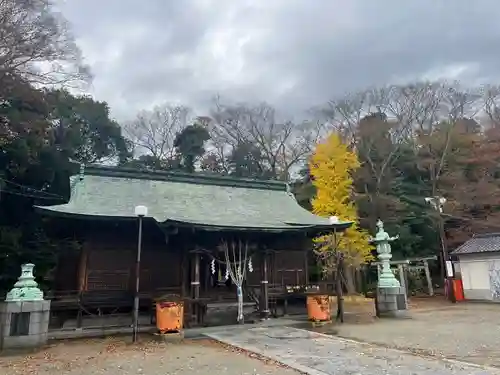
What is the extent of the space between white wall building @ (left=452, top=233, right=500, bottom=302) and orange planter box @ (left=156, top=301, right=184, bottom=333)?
53.2ft

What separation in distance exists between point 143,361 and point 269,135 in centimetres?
2404

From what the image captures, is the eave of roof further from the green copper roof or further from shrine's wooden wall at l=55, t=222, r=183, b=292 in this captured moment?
shrine's wooden wall at l=55, t=222, r=183, b=292

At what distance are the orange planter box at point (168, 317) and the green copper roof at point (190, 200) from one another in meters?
2.12

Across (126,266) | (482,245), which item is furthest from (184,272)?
(482,245)

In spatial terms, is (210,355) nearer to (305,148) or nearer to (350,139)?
(350,139)

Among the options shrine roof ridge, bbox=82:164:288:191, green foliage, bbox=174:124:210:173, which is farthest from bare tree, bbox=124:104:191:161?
shrine roof ridge, bbox=82:164:288:191

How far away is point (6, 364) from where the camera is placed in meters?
7.03

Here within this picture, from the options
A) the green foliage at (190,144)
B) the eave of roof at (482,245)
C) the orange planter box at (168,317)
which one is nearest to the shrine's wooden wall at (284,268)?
the orange planter box at (168,317)

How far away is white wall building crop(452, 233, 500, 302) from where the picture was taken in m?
19.2

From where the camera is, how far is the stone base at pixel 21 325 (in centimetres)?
829

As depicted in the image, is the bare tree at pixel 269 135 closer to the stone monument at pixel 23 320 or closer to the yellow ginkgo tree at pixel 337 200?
the yellow ginkgo tree at pixel 337 200

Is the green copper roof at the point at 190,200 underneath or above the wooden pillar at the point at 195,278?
above

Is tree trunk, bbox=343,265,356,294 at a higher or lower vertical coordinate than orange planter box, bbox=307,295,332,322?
higher

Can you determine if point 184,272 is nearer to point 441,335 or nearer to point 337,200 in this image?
point 441,335
